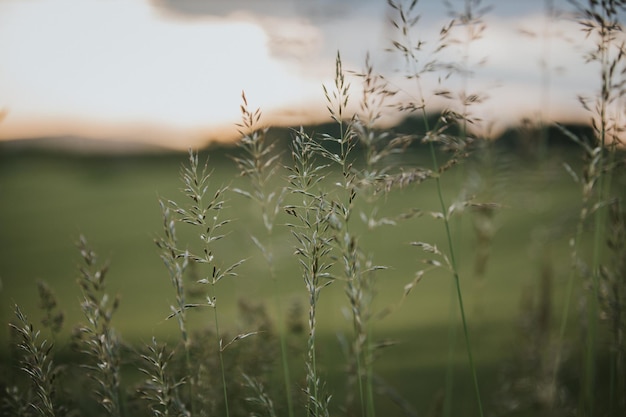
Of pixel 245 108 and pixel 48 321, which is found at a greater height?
pixel 245 108

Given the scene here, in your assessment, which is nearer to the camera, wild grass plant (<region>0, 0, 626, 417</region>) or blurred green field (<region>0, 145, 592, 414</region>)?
wild grass plant (<region>0, 0, 626, 417</region>)

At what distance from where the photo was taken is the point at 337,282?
5.03 m

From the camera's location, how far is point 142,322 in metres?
6.04

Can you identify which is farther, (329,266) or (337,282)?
(337,282)

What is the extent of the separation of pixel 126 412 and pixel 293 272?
486 cm

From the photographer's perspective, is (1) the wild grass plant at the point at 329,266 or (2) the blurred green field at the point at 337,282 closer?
(1) the wild grass plant at the point at 329,266

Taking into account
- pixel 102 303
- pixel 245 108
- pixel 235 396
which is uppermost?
pixel 245 108

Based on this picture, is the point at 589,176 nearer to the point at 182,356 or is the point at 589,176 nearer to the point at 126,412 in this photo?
the point at 182,356

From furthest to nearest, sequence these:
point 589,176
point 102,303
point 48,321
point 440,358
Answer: point 440,358 < point 48,321 < point 589,176 < point 102,303

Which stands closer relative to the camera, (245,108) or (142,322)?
(245,108)

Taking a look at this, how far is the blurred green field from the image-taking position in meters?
3.56

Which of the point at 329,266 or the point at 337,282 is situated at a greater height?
the point at 329,266

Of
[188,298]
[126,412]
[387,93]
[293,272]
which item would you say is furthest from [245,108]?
[293,272]

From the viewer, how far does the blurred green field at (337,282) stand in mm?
3564
